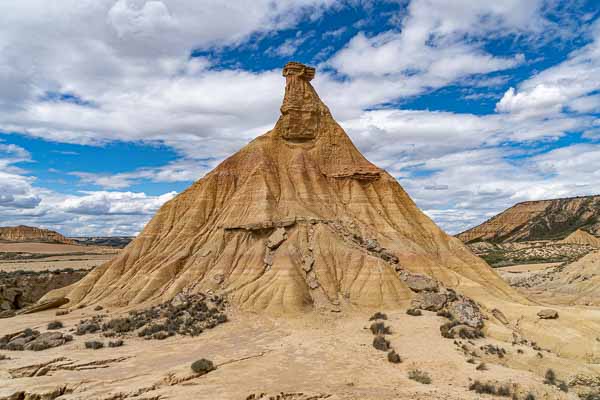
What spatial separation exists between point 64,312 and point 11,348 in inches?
391

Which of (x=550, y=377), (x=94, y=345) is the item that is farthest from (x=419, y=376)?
(x=94, y=345)

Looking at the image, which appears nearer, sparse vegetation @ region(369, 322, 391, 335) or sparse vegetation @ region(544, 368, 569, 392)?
sparse vegetation @ region(544, 368, 569, 392)

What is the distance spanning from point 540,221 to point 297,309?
14481 cm

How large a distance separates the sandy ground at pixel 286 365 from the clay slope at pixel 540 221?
121334 millimetres

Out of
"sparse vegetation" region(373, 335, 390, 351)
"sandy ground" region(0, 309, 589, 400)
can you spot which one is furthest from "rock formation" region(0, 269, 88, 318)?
"sparse vegetation" region(373, 335, 390, 351)

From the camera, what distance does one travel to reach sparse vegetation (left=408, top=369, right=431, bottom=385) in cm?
1708

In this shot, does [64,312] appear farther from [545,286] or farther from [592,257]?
[592,257]

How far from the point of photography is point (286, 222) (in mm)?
33688

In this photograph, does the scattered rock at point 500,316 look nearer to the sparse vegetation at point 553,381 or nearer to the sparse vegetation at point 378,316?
the sparse vegetation at point 553,381

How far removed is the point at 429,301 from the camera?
28.5m

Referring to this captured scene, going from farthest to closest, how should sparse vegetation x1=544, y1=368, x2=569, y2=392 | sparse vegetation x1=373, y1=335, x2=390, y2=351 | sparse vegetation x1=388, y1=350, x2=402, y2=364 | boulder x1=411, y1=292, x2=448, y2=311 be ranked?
1. boulder x1=411, y1=292, x2=448, y2=311
2. sparse vegetation x1=373, y1=335, x2=390, y2=351
3. sparse vegetation x1=388, y1=350, x2=402, y2=364
4. sparse vegetation x1=544, y1=368, x2=569, y2=392

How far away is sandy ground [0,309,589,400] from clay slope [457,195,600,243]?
121 meters

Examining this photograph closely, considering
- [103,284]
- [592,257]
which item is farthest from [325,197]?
[592,257]

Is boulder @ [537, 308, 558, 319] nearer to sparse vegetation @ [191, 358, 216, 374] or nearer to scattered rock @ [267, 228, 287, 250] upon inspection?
scattered rock @ [267, 228, 287, 250]
